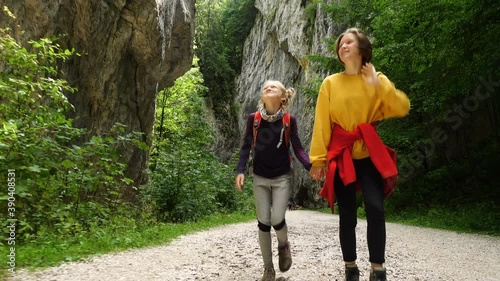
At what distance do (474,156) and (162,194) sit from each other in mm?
13288

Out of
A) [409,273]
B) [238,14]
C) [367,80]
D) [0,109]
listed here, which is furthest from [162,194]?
[238,14]

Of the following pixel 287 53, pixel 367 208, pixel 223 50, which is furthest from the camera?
pixel 223 50

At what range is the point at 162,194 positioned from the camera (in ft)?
34.1

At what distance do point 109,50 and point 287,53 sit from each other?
81.3 feet

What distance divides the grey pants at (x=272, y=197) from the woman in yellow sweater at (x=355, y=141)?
59 cm

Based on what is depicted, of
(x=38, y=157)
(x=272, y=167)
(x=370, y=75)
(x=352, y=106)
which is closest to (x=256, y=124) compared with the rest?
(x=272, y=167)

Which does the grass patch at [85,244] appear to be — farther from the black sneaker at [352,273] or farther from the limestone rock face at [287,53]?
the limestone rock face at [287,53]

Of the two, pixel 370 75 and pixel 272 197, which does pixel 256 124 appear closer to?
pixel 272 197

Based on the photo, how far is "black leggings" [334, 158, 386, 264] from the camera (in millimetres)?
2734

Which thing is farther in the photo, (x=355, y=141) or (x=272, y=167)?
(x=272, y=167)

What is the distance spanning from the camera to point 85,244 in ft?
15.3

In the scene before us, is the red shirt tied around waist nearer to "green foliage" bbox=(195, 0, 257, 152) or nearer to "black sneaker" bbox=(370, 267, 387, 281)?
"black sneaker" bbox=(370, 267, 387, 281)

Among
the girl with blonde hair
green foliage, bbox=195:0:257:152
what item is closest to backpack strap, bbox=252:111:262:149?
the girl with blonde hair

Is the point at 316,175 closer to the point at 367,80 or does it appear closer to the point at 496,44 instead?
the point at 367,80
